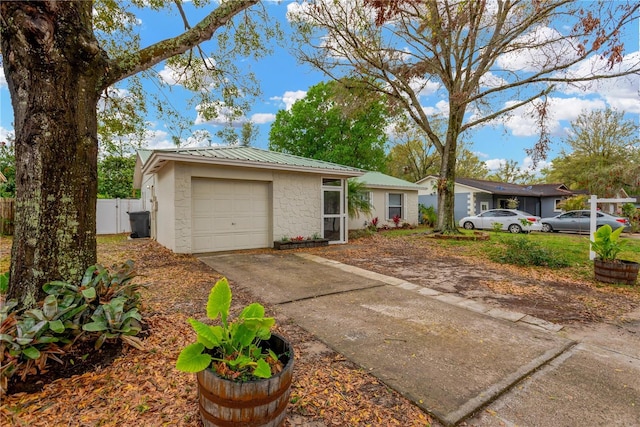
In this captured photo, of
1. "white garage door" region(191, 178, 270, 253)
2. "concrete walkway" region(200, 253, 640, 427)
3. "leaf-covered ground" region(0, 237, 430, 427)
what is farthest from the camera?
"white garage door" region(191, 178, 270, 253)

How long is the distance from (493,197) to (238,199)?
60.9 feet

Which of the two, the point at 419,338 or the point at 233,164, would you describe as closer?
the point at 419,338

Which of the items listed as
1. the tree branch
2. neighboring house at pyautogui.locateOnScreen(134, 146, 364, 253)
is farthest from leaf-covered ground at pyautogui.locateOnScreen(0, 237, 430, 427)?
neighboring house at pyautogui.locateOnScreen(134, 146, 364, 253)

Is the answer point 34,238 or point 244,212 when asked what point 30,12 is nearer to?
point 34,238

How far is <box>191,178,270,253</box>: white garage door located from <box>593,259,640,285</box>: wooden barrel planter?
25.0 feet

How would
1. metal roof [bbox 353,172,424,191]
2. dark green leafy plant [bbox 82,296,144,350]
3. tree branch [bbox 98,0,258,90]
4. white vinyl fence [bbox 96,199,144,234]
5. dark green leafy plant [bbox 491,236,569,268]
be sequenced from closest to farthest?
dark green leafy plant [bbox 82,296,144,350] < tree branch [bbox 98,0,258,90] < dark green leafy plant [bbox 491,236,569,268] < white vinyl fence [bbox 96,199,144,234] < metal roof [bbox 353,172,424,191]

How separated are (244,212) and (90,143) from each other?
5.84 metres

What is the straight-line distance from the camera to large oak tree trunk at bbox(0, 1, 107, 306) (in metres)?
2.62

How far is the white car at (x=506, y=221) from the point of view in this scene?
15305 mm

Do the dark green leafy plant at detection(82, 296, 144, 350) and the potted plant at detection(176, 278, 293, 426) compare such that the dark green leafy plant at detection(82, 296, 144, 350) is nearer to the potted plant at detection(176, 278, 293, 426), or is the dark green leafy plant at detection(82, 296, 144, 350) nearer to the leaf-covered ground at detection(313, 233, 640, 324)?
the potted plant at detection(176, 278, 293, 426)

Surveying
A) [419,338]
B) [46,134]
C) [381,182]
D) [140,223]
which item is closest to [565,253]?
[419,338]

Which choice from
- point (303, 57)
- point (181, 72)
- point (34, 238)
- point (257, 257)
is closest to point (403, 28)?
point (303, 57)

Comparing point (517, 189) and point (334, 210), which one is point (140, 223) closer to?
point (334, 210)

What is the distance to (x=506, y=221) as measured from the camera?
16000 millimetres
